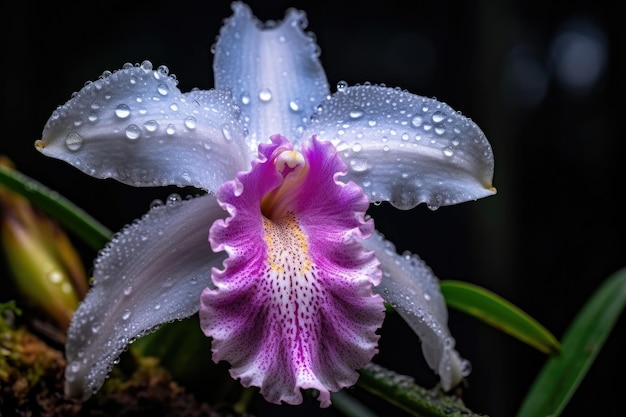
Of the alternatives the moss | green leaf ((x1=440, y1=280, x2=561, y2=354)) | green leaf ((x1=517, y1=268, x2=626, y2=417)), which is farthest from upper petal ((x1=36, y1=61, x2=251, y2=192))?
green leaf ((x1=517, y1=268, x2=626, y2=417))

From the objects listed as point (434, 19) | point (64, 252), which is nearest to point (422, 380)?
point (434, 19)

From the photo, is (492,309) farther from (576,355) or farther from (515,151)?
(515,151)

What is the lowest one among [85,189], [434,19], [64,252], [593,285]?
[593,285]

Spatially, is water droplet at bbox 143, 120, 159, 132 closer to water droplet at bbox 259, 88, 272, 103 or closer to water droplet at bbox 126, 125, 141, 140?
water droplet at bbox 126, 125, 141, 140

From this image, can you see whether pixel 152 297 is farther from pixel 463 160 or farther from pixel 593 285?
pixel 593 285

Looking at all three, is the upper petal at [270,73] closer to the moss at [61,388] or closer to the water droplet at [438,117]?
the water droplet at [438,117]

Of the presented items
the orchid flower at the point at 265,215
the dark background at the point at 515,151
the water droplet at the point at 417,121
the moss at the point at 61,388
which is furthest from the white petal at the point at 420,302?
the dark background at the point at 515,151
